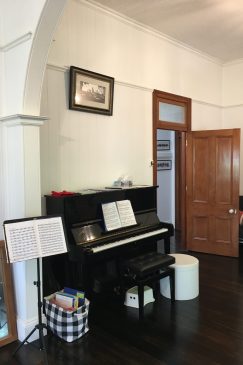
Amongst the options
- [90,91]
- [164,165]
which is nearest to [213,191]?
[164,165]

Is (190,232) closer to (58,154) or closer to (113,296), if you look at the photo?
(113,296)

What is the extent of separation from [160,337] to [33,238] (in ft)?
4.38

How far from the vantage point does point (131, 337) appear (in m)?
2.67

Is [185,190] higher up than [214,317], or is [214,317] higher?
[185,190]

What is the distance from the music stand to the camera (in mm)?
2191

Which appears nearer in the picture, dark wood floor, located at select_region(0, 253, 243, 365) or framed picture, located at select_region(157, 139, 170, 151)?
dark wood floor, located at select_region(0, 253, 243, 365)

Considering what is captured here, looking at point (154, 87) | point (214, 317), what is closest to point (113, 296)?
point (214, 317)

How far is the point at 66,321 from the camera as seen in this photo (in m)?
2.58

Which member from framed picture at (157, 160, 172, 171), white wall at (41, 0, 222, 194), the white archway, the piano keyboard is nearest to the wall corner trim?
the white archway

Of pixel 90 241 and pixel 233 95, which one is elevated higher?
pixel 233 95

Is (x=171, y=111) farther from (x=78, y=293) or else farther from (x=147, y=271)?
(x=78, y=293)

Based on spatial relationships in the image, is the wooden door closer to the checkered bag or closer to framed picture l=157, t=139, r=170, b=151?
framed picture l=157, t=139, r=170, b=151

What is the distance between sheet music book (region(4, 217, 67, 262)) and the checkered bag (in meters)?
0.60

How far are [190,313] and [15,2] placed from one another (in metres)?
3.05
